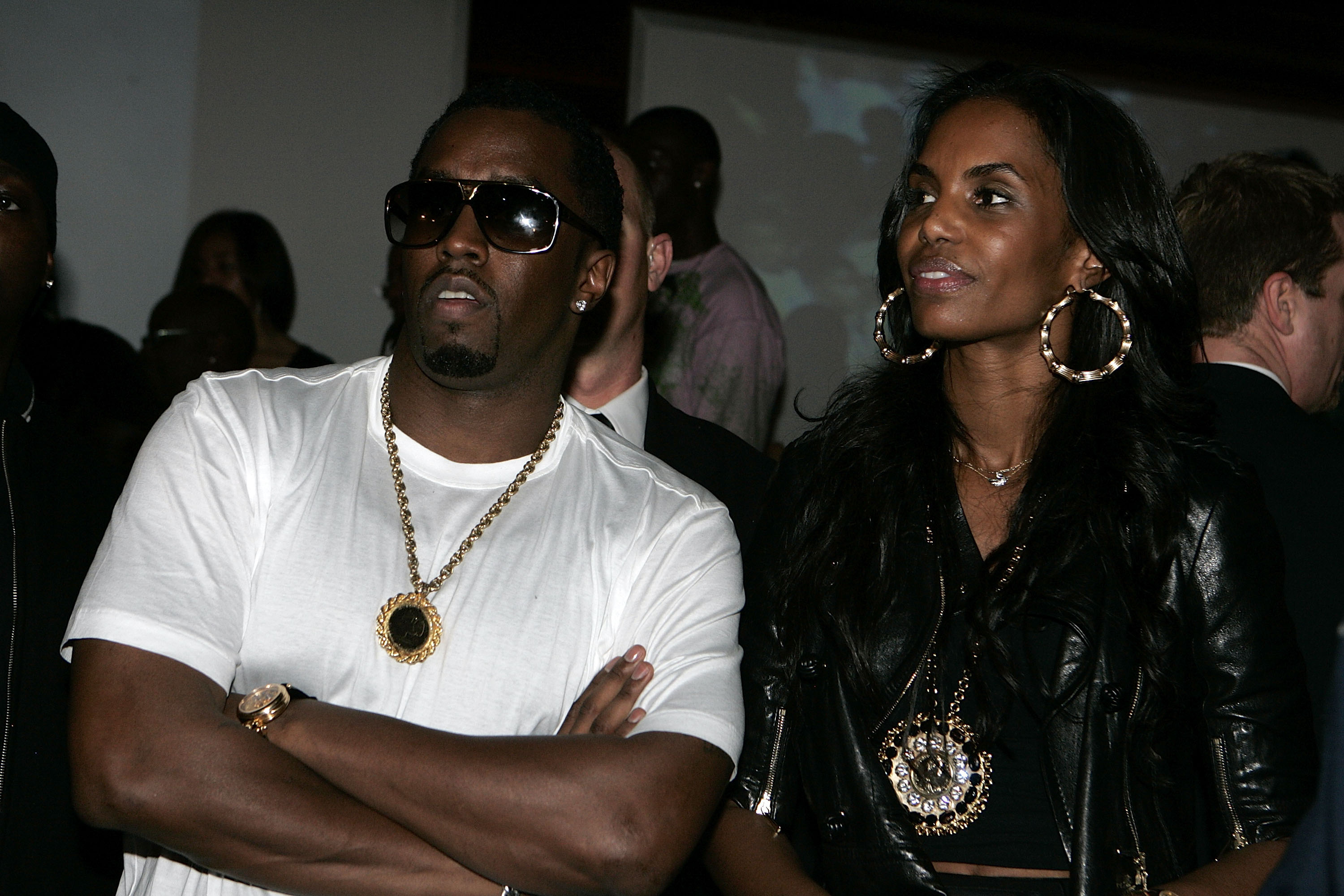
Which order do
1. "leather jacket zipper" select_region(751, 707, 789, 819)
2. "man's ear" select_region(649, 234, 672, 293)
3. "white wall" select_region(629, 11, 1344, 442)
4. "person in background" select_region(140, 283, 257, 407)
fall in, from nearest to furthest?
1. "leather jacket zipper" select_region(751, 707, 789, 819)
2. "man's ear" select_region(649, 234, 672, 293)
3. "person in background" select_region(140, 283, 257, 407)
4. "white wall" select_region(629, 11, 1344, 442)

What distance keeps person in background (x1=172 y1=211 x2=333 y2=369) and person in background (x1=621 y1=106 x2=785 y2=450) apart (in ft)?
6.03

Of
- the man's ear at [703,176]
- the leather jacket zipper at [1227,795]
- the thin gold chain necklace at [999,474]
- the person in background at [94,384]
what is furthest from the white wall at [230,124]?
the leather jacket zipper at [1227,795]

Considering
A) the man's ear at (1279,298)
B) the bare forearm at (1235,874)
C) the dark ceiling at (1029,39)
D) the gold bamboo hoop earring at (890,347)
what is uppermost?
the dark ceiling at (1029,39)

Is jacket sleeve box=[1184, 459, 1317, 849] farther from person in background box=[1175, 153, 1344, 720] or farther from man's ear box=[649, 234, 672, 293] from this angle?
man's ear box=[649, 234, 672, 293]

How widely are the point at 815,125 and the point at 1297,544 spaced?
4448 mm

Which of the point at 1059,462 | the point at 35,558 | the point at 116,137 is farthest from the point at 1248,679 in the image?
the point at 116,137

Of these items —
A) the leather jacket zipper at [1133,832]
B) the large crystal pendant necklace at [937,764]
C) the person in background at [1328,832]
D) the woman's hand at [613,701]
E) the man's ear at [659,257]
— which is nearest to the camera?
the person in background at [1328,832]

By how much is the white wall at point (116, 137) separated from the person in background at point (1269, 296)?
16.0 feet

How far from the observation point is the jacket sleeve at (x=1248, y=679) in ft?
7.13

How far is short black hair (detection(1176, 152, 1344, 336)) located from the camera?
299cm

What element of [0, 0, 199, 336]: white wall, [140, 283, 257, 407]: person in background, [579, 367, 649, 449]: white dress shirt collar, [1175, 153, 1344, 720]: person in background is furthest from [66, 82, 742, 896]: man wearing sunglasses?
[0, 0, 199, 336]: white wall

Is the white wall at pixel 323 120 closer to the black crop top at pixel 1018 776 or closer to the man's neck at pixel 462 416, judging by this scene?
the man's neck at pixel 462 416

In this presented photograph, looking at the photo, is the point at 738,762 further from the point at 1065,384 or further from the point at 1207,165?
the point at 1207,165

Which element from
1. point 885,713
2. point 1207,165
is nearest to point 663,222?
point 1207,165
